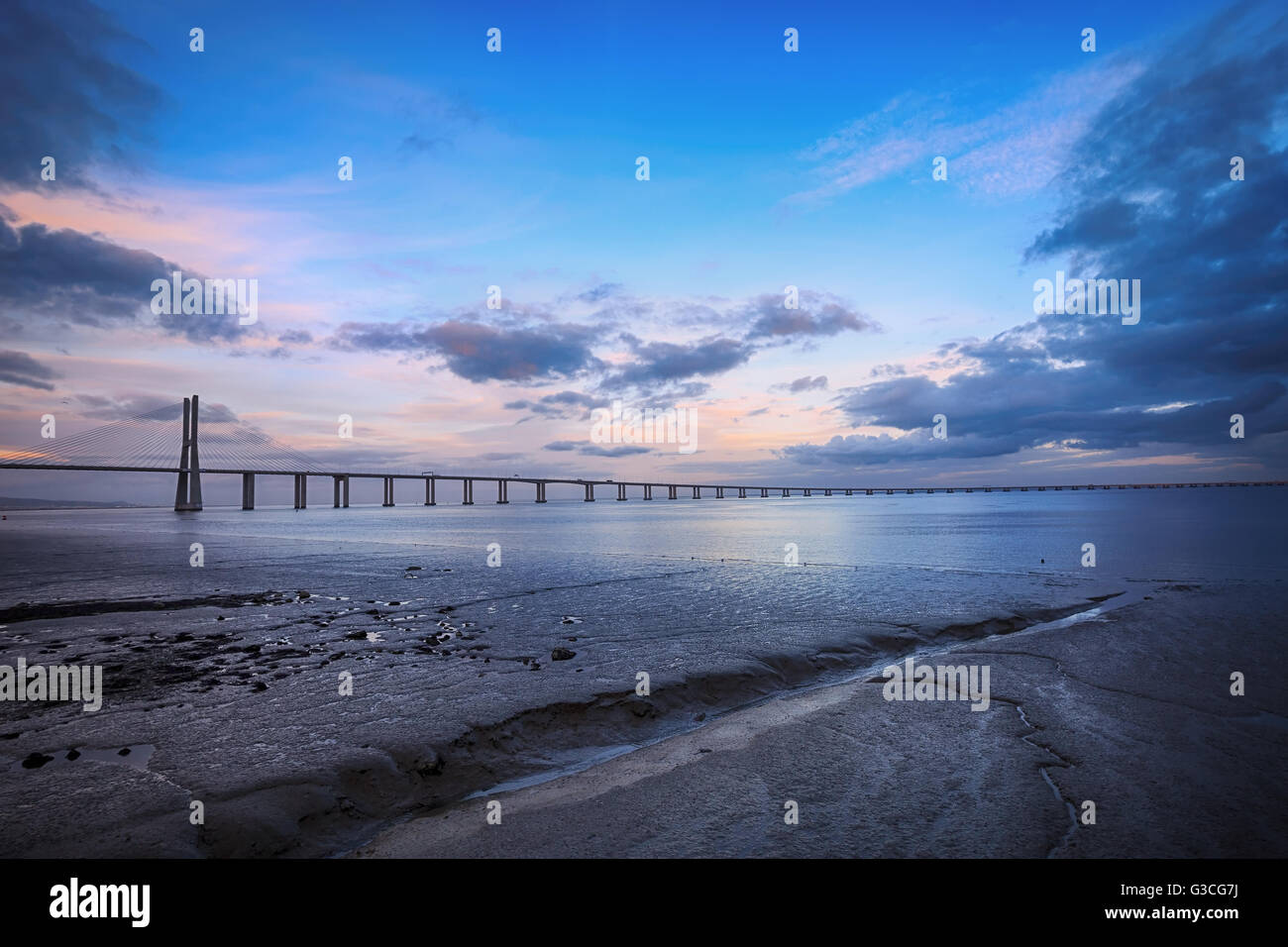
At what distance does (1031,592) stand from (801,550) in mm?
14037

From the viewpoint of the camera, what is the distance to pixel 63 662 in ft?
28.5

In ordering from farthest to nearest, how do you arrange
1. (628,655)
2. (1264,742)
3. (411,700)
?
(628,655)
(411,700)
(1264,742)

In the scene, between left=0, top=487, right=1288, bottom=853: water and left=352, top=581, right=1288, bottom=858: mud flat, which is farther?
left=0, top=487, right=1288, bottom=853: water

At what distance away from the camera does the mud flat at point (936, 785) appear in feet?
13.3

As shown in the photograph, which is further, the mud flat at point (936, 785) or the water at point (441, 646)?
the water at point (441, 646)

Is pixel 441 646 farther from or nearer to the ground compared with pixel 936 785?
nearer to the ground

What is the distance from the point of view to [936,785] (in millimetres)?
4883

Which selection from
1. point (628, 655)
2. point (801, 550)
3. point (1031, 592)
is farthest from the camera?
point (801, 550)

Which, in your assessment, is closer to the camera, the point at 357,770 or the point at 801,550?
the point at 357,770

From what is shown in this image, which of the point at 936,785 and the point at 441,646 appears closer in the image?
the point at 936,785

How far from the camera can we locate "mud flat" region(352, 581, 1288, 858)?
4.05 metres
